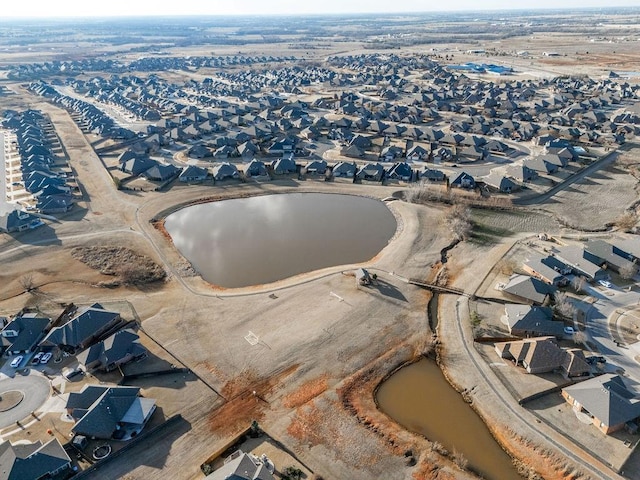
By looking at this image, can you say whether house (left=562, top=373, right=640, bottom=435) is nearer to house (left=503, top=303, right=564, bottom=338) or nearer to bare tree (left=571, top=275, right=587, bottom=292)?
house (left=503, top=303, right=564, bottom=338)

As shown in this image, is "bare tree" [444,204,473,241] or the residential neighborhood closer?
the residential neighborhood

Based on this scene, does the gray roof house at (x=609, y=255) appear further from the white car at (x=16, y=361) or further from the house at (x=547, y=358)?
the white car at (x=16, y=361)

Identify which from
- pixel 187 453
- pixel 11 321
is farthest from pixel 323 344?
pixel 11 321

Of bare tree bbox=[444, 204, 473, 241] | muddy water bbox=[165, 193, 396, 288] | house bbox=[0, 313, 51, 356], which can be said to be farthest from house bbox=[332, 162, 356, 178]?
house bbox=[0, 313, 51, 356]

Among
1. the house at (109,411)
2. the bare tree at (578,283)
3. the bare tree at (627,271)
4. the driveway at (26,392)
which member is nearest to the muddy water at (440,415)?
the house at (109,411)

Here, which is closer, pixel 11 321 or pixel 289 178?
pixel 11 321

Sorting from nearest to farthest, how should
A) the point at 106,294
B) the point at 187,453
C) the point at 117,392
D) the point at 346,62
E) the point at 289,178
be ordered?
the point at 187,453, the point at 117,392, the point at 106,294, the point at 289,178, the point at 346,62

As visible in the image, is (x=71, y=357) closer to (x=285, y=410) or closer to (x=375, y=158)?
(x=285, y=410)
